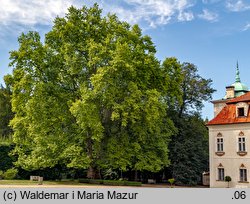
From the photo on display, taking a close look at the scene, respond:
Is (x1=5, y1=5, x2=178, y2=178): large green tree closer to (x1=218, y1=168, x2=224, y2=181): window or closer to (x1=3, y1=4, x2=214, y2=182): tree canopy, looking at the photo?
(x1=3, y1=4, x2=214, y2=182): tree canopy

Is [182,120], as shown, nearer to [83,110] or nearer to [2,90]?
[83,110]

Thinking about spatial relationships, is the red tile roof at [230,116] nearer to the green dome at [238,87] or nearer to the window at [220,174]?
the window at [220,174]

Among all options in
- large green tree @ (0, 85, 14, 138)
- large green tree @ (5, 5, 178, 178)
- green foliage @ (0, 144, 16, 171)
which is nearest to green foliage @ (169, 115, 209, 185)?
large green tree @ (5, 5, 178, 178)

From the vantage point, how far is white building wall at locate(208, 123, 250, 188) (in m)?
36.8

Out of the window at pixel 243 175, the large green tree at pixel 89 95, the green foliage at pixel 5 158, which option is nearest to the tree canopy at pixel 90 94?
the large green tree at pixel 89 95

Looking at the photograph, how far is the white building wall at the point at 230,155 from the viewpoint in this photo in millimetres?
36750

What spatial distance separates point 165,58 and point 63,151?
13400mm

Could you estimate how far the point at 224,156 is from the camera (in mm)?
38219

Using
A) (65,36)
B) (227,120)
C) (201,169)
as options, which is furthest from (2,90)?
(227,120)

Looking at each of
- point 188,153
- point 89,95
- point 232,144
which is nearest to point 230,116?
point 232,144

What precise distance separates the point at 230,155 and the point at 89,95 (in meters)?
15.0

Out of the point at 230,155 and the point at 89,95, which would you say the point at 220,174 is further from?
the point at 89,95

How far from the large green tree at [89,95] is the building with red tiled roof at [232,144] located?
17.9 ft

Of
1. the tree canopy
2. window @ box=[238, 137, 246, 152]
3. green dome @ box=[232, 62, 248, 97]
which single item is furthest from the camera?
green dome @ box=[232, 62, 248, 97]
